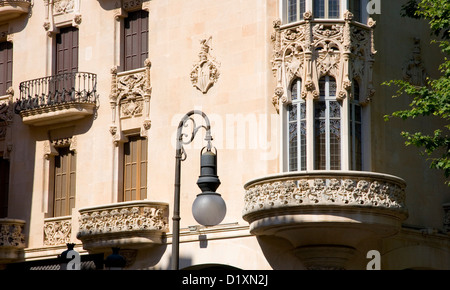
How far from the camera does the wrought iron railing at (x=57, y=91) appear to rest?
109 ft

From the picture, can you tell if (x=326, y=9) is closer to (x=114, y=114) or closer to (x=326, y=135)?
(x=326, y=135)

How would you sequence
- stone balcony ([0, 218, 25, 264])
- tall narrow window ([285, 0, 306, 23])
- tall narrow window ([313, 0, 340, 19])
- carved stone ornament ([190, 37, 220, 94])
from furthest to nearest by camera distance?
stone balcony ([0, 218, 25, 264]) < carved stone ornament ([190, 37, 220, 94]) < tall narrow window ([285, 0, 306, 23]) < tall narrow window ([313, 0, 340, 19])

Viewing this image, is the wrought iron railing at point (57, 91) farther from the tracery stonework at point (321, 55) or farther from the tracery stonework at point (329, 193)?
the tracery stonework at point (329, 193)

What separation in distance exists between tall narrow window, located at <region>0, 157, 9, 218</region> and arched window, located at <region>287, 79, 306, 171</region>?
1164 centimetres

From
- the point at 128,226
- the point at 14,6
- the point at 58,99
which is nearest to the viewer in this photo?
the point at 128,226

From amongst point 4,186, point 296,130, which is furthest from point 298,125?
point 4,186

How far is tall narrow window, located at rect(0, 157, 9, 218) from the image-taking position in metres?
35.4

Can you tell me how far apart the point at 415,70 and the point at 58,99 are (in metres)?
11.4

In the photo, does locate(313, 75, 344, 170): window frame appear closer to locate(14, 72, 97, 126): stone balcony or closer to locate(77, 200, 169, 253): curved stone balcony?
locate(77, 200, 169, 253): curved stone balcony

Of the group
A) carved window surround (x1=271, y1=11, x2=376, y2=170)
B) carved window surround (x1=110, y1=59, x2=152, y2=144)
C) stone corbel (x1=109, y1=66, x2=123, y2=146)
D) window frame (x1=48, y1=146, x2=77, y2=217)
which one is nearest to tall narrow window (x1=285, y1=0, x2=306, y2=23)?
carved window surround (x1=271, y1=11, x2=376, y2=170)

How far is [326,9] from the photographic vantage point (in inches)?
1130

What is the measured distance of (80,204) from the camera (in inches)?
1300

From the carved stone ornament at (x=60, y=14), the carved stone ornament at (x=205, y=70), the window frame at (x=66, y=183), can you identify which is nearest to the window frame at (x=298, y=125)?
the carved stone ornament at (x=205, y=70)

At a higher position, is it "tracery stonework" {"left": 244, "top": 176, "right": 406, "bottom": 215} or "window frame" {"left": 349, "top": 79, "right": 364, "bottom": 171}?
"window frame" {"left": 349, "top": 79, "right": 364, "bottom": 171}
